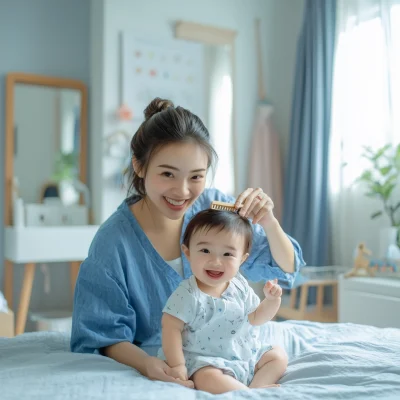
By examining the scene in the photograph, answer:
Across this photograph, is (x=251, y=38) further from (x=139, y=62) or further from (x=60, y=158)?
(x=60, y=158)

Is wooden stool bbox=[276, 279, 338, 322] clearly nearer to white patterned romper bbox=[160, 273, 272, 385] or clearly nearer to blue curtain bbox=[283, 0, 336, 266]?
blue curtain bbox=[283, 0, 336, 266]

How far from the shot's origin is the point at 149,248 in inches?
58.1

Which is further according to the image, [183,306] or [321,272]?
[321,272]

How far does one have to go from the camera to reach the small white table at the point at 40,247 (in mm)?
3230

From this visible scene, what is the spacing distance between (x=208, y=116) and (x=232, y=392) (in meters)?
3.05

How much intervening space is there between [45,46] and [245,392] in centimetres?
335

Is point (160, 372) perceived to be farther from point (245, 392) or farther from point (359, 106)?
point (359, 106)

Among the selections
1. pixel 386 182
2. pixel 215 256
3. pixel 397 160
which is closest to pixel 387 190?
pixel 386 182

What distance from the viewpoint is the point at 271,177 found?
13.2 feet

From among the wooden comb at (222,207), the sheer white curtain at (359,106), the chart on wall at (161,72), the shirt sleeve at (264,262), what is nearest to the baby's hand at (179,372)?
the wooden comb at (222,207)

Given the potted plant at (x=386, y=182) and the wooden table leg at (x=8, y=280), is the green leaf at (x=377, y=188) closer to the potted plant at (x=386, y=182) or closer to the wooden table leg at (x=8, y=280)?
the potted plant at (x=386, y=182)

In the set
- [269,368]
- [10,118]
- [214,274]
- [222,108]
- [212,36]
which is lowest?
[269,368]

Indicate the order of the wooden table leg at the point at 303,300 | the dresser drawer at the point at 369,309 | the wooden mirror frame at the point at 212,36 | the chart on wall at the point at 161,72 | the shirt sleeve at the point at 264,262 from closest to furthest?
1. the shirt sleeve at the point at 264,262
2. the dresser drawer at the point at 369,309
3. the wooden table leg at the point at 303,300
4. the chart on wall at the point at 161,72
5. the wooden mirror frame at the point at 212,36

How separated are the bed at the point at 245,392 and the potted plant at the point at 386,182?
1.60m
